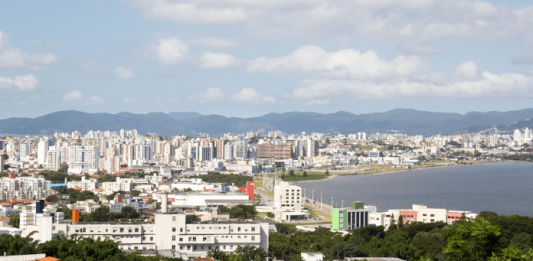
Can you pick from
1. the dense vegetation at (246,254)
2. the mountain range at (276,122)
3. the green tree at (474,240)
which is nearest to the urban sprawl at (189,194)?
the dense vegetation at (246,254)

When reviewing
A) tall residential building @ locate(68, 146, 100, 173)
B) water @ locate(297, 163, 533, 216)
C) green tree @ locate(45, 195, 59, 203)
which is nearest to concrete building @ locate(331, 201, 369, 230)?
water @ locate(297, 163, 533, 216)

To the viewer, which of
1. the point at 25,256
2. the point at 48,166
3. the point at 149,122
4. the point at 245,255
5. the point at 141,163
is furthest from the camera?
the point at 149,122

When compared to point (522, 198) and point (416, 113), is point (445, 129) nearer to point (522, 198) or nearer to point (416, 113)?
point (416, 113)

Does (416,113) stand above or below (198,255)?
above

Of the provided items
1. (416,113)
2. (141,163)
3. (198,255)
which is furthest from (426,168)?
(416,113)

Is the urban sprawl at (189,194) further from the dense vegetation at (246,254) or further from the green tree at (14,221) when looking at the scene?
the dense vegetation at (246,254)

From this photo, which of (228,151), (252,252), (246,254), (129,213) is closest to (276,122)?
(228,151)

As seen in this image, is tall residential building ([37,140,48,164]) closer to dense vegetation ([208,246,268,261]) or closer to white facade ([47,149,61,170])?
white facade ([47,149,61,170])
